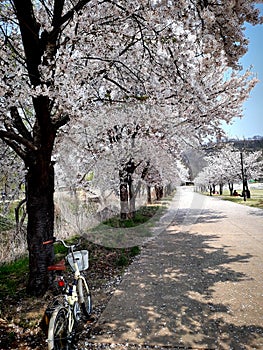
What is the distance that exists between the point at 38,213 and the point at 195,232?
7.69 meters

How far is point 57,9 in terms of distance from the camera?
4746mm

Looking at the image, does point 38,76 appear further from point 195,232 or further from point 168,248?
point 195,232

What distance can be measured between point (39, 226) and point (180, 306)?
2.67 m

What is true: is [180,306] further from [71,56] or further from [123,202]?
[123,202]

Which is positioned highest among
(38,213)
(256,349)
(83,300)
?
(38,213)

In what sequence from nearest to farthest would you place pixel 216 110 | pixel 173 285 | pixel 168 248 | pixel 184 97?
pixel 173 285
pixel 184 97
pixel 168 248
pixel 216 110

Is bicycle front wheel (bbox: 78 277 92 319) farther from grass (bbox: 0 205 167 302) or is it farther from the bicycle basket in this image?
grass (bbox: 0 205 167 302)

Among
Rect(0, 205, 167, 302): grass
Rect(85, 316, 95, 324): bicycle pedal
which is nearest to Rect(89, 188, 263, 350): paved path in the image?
Rect(85, 316, 95, 324): bicycle pedal

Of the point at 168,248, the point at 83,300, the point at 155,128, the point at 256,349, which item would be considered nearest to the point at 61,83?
the point at 83,300

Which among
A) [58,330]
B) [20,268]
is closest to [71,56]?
[58,330]

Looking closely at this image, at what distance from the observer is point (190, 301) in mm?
4461

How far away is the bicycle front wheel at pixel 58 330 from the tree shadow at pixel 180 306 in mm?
509

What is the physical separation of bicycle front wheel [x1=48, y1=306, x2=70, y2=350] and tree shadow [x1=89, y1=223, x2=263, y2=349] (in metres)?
0.51

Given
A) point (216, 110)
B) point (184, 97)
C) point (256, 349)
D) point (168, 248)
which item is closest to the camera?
point (256, 349)
